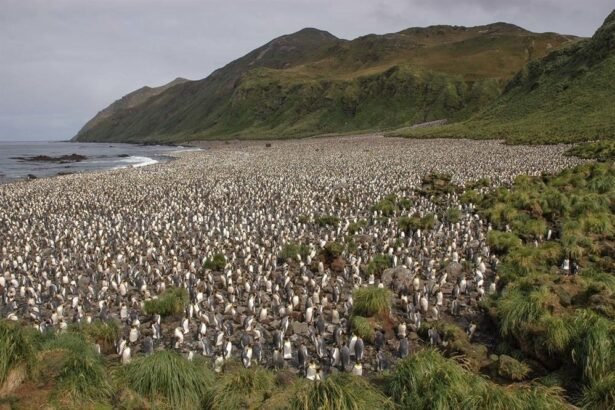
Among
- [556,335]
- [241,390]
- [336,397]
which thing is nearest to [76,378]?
[241,390]

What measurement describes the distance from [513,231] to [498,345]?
7829 millimetres

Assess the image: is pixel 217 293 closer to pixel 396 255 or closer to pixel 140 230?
pixel 396 255

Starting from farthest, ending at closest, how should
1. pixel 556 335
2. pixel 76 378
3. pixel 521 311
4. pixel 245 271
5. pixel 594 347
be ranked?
pixel 245 271 < pixel 521 311 < pixel 556 335 < pixel 594 347 < pixel 76 378

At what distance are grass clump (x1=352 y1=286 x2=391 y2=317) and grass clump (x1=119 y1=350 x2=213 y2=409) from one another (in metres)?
4.07

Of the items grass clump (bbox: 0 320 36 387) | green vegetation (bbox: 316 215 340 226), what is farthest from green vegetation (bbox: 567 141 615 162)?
grass clump (bbox: 0 320 36 387)

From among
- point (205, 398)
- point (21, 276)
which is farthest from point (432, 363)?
point (21, 276)

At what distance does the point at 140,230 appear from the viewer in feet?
62.6

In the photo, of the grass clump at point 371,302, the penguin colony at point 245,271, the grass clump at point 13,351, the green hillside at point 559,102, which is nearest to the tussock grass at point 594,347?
the penguin colony at point 245,271

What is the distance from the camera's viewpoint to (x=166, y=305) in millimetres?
10930

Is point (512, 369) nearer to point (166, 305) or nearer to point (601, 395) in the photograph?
point (601, 395)

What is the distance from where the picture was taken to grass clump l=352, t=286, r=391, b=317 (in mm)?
10242

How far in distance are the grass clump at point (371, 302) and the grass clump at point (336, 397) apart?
372 cm

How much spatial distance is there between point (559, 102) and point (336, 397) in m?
79.3

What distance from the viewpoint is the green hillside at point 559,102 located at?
5684 centimetres
